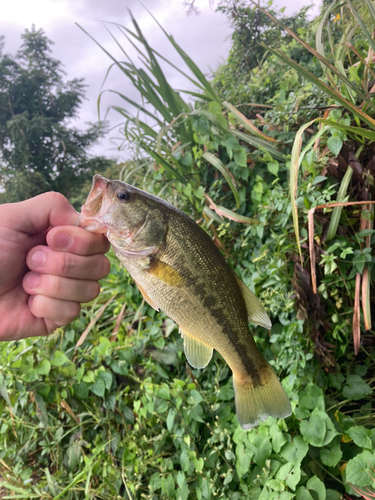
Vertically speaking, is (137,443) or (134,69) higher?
(134,69)

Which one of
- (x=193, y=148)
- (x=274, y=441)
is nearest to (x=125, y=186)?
(x=193, y=148)

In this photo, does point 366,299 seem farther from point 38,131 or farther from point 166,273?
point 38,131

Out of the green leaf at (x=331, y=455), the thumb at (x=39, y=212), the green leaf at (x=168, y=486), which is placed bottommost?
the green leaf at (x=331, y=455)

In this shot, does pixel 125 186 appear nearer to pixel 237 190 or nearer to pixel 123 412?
pixel 237 190

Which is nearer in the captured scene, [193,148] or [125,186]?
[125,186]

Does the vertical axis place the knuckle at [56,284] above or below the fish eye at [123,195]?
below

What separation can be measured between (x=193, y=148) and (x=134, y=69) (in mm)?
563

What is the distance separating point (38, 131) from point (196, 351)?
83.8ft

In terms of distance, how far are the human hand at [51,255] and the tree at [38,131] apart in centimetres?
2053

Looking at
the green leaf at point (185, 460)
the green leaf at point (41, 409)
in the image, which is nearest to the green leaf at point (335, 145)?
the green leaf at point (185, 460)

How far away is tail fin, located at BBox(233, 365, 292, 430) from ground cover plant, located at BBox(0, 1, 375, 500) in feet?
1.70

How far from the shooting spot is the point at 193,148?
6.49 ft

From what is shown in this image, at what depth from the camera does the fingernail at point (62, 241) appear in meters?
1.10

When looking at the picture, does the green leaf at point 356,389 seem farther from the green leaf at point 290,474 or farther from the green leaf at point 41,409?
the green leaf at point 41,409
